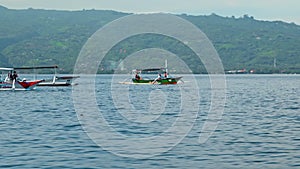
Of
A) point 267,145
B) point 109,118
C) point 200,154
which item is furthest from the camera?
point 109,118

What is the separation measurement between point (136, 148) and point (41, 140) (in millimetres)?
6863

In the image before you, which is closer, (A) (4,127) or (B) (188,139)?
(B) (188,139)

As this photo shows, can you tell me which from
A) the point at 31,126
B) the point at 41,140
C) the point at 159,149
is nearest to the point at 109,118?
the point at 31,126

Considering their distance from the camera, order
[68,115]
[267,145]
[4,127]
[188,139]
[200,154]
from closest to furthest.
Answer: [200,154] → [267,145] → [188,139] → [4,127] → [68,115]

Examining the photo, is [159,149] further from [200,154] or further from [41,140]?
[41,140]

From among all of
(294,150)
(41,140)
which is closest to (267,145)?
(294,150)

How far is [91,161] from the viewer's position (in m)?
28.6

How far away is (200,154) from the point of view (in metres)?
30.7

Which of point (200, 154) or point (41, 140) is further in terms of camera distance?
point (41, 140)

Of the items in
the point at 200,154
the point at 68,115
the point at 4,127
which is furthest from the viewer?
the point at 68,115

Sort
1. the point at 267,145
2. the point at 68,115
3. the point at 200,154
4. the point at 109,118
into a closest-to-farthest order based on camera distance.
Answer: the point at 200,154 < the point at 267,145 < the point at 109,118 < the point at 68,115

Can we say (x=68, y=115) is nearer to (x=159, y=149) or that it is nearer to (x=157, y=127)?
(x=157, y=127)

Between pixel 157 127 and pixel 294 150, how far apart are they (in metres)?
14.1

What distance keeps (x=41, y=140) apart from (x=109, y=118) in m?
16.2
